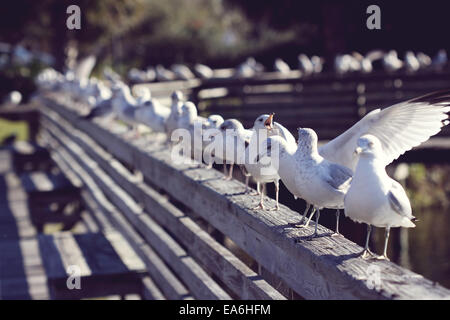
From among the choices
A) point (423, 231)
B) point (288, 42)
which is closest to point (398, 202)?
point (423, 231)

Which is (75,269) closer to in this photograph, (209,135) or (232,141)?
(209,135)

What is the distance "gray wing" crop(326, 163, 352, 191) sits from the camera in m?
3.38

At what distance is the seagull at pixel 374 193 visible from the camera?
296 centimetres

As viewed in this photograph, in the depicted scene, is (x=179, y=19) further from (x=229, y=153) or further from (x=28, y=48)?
(x=229, y=153)

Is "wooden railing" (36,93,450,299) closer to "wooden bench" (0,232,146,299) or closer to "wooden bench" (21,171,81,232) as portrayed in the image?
"wooden bench" (0,232,146,299)

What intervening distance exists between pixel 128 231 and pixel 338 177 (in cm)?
374

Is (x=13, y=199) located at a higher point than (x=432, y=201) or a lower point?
higher

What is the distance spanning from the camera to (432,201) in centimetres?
1791

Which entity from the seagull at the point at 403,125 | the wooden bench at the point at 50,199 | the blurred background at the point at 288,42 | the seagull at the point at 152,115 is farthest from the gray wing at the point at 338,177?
the blurred background at the point at 288,42

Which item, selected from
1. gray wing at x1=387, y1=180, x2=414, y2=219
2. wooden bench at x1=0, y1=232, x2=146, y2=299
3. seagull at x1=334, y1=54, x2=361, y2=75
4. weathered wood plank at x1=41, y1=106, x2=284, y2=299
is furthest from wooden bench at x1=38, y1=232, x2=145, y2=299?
seagull at x1=334, y1=54, x2=361, y2=75

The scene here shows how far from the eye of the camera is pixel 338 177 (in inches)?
134

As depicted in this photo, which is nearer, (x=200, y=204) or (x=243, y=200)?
(x=243, y=200)
